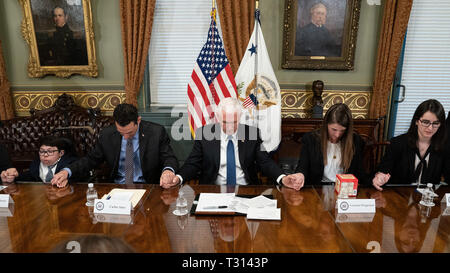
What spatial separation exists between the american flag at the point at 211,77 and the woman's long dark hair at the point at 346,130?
67.6 inches

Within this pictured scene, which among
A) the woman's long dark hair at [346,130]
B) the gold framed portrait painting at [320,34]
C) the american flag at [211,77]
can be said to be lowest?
the woman's long dark hair at [346,130]

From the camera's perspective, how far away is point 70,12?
4324mm

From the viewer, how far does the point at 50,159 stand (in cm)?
250

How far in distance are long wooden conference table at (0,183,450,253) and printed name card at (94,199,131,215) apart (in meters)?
0.05

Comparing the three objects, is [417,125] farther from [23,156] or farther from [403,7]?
[23,156]

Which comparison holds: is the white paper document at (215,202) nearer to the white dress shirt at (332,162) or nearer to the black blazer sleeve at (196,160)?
the black blazer sleeve at (196,160)

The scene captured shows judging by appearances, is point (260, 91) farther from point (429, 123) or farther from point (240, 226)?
point (240, 226)

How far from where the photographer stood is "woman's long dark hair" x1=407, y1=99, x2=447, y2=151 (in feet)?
7.18

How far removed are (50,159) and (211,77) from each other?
7.07 feet

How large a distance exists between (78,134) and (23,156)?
79 cm

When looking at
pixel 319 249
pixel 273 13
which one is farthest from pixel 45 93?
pixel 319 249

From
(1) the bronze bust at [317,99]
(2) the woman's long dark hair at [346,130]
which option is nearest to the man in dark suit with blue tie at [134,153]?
(2) the woman's long dark hair at [346,130]

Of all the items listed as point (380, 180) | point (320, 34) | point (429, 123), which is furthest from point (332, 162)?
point (320, 34)

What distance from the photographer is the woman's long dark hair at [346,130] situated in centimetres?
229
